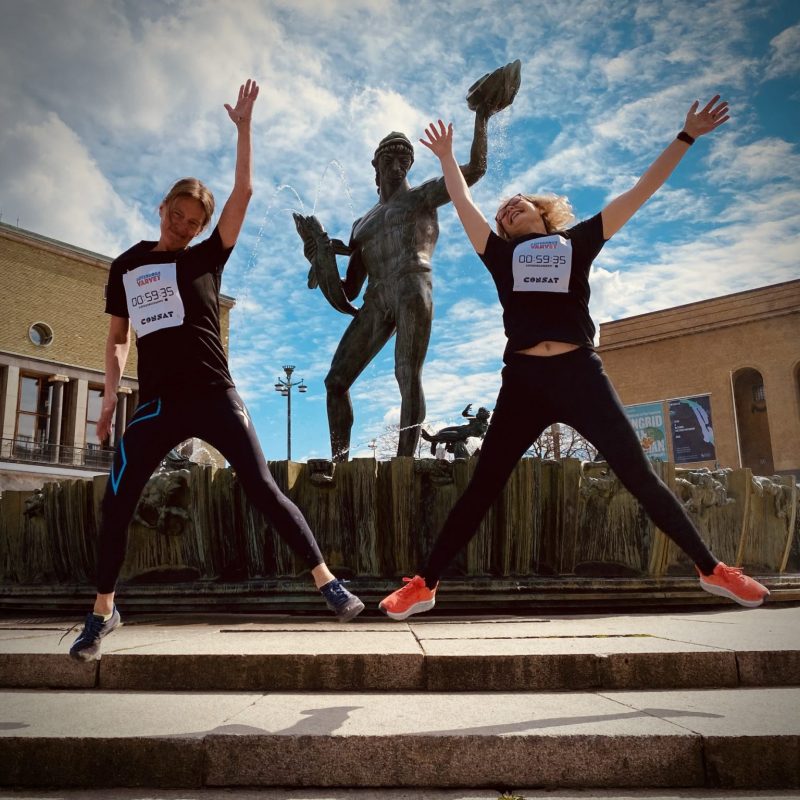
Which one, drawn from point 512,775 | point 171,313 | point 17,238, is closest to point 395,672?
point 512,775

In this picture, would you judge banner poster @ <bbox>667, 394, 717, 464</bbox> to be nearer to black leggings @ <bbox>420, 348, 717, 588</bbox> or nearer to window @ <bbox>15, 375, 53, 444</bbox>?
window @ <bbox>15, 375, 53, 444</bbox>

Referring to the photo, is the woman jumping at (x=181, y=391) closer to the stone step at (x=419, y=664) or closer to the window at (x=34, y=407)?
the stone step at (x=419, y=664)

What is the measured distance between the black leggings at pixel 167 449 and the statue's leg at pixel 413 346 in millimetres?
3429

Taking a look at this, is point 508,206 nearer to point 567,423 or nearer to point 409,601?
point 567,423

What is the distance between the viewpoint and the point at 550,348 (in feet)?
10.6

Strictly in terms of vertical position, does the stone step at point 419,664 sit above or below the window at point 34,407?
below

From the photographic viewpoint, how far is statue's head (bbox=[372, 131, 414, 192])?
7008mm

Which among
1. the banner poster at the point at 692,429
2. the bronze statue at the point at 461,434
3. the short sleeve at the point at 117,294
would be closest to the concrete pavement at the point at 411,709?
the short sleeve at the point at 117,294

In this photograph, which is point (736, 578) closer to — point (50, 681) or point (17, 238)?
point (50, 681)

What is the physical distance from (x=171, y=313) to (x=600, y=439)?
1.88 m

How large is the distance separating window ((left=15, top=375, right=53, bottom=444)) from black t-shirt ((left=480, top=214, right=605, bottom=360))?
3938 centimetres

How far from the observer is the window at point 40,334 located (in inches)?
1505

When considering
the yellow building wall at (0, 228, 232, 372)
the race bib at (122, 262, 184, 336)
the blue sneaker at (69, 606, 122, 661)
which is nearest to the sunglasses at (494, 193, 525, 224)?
the race bib at (122, 262, 184, 336)

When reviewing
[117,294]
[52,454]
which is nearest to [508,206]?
[117,294]
